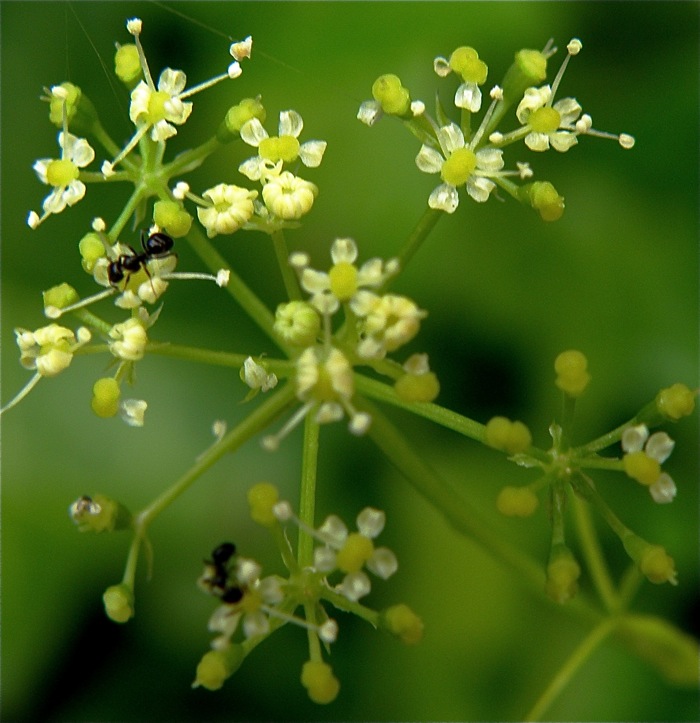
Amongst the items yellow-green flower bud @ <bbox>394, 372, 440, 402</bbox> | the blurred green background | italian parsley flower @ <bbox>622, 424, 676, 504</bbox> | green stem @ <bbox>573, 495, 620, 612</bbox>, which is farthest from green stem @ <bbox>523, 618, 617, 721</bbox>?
yellow-green flower bud @ <bbox>394, 372, 440, 402</bbox>

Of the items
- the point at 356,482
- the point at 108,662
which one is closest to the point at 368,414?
the point at 356,482

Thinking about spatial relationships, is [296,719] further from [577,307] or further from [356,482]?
[577,307]

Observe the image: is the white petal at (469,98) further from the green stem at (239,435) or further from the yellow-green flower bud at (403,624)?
the yellow-green flower bud at (403,624)

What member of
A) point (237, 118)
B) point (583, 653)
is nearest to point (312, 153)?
point (237, 118)

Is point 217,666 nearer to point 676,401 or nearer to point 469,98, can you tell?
point 676,401

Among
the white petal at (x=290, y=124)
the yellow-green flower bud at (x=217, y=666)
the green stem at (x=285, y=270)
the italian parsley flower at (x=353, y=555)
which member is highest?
the white petal at (x=290, y=124)

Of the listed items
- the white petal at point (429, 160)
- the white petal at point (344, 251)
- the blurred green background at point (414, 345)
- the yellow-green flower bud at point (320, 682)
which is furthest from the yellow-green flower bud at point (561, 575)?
the blurred green background at point (414, 345)

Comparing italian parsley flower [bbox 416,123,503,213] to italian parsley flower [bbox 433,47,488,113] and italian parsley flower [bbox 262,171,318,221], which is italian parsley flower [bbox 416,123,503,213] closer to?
italian parsley flower [bbox 433,47,488,113]
